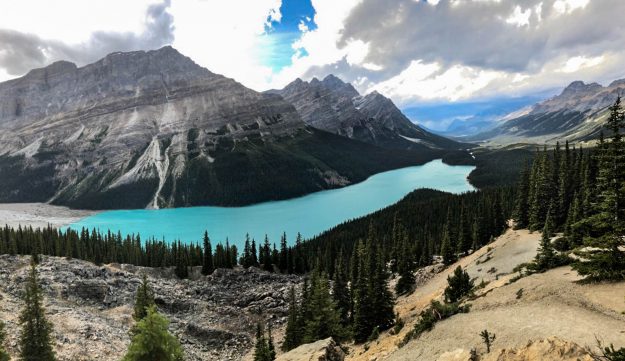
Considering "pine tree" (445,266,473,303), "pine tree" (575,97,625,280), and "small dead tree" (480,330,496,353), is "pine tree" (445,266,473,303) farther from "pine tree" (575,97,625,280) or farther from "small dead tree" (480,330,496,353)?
"small dead tree" (480,330,496,353)

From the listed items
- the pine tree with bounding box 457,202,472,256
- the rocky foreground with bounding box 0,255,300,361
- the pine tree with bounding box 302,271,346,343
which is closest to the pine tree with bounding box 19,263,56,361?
the rocky foreground with bounding box 0,255,300,361

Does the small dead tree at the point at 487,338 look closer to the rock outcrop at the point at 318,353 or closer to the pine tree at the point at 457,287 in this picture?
the rock outcrop at the point at 318,353

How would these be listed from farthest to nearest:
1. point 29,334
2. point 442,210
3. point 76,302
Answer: point 442,210 → point 76,302 → point 29,334

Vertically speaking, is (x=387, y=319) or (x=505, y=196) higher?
(x=505, y=196)

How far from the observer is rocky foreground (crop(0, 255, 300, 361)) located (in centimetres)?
5212

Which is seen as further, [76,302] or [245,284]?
[245,284]

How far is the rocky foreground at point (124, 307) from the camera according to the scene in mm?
52125

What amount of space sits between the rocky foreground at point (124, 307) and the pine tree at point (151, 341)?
2292 centimetres

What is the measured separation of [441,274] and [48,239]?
125 m

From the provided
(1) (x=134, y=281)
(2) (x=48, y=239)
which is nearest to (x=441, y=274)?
(1) (x=134, y=281)

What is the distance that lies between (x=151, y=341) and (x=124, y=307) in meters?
45.9

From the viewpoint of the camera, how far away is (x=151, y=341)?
97.8 feet

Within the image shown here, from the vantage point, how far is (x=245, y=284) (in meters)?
93.2

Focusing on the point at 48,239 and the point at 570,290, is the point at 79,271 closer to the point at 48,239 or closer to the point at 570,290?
the point at 48,239
